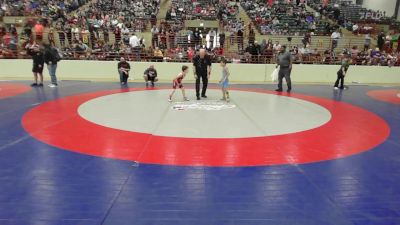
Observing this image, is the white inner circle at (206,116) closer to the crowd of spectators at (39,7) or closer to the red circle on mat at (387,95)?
the red circle on mat at (387,95)

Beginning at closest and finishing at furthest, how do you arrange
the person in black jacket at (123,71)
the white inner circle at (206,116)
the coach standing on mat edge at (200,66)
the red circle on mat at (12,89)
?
1. the white inner circle at (206,116)
2. the coach standing on mat edge at (200,66)
3. the red circle on mat at (12,89)
4. the person in black jacket at (123,71)

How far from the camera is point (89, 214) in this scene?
3982mm

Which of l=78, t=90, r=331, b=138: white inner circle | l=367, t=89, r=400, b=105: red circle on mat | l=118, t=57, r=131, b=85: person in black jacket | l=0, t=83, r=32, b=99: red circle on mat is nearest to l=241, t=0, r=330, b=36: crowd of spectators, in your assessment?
l=367, t=89, r=400, b=105: red circle on mat

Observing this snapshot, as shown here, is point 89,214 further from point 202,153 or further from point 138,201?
point 202,153

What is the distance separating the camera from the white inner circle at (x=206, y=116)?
295 inches

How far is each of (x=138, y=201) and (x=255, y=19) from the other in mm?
20860

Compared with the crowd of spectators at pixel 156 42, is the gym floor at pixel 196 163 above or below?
below

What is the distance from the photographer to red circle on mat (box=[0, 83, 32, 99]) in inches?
445

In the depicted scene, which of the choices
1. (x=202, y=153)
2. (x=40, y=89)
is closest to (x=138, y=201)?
(x=202, y=153)

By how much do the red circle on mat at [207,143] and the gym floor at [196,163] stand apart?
0.02m

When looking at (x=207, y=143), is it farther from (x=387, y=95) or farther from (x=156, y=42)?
(x=156, y=42)

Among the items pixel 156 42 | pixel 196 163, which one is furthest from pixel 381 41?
pixel 196 163

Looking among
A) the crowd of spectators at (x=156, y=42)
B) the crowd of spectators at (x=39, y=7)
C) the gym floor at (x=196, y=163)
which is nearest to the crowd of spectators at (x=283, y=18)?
the crowd of spectators at (x=156, y=42)

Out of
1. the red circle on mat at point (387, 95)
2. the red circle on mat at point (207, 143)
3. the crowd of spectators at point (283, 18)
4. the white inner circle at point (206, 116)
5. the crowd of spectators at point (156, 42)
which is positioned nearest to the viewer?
the red circle on mat at point (207, 143)
